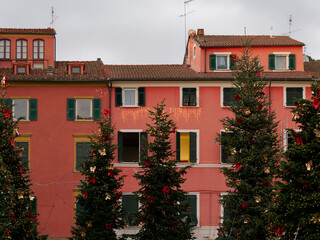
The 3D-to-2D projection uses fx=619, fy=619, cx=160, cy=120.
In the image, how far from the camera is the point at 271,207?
71.8 ft

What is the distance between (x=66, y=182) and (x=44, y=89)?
5.83 m

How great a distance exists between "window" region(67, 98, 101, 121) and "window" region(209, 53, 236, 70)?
24.8ft

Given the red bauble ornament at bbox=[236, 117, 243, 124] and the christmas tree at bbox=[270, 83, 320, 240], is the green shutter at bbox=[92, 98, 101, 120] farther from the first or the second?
the christmas tree at bbox=[270, 83, 320, 240]

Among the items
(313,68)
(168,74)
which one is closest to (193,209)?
(168,74)

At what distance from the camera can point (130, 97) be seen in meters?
37.9

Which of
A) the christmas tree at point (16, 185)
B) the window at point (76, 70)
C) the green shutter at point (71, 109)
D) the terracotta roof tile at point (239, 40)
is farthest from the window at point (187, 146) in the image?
the christmas tree at point (16, 185)

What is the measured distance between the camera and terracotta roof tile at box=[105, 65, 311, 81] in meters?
37.6

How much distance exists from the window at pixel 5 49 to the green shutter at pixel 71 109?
19.6 feet

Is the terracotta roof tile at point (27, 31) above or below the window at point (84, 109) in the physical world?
above

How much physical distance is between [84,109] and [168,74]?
5.63m

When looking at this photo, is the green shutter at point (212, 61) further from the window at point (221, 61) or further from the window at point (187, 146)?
the window at point (187, 146)

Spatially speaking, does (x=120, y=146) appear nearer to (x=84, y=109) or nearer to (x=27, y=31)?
(x=84, y=109)

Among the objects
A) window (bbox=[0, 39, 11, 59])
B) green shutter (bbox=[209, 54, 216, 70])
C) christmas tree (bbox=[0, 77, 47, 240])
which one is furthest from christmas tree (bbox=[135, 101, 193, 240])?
window (bbox=[0, 39, 11, 59])

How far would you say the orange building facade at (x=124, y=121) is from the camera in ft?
122
